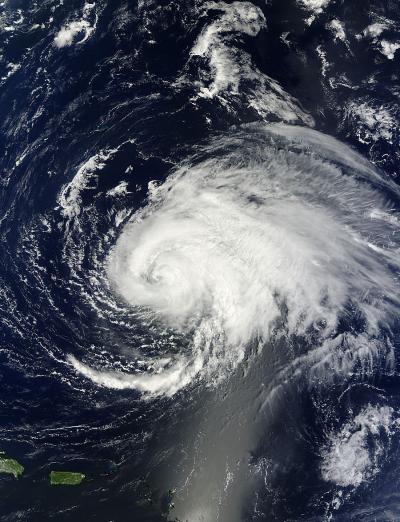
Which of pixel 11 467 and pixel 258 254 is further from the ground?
pixel 258 254

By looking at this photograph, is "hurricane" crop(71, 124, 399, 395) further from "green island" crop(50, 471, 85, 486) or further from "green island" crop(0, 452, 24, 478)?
"green island" crop(0, 452, 24, 478)

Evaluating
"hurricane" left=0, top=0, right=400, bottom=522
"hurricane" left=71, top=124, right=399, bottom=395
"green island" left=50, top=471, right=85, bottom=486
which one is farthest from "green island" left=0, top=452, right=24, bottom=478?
"hurricane" left=71, top=124, right=399, bottom=395

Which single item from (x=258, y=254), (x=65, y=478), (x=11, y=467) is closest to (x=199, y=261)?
(x=258, y=254)

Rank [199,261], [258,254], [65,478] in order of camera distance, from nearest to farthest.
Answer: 1. [65,478]
2. [258,254]
3. [199,261]

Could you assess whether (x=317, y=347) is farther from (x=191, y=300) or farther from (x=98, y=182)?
(x=98, y=182)

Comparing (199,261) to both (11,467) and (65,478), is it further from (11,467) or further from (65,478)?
(11,467)

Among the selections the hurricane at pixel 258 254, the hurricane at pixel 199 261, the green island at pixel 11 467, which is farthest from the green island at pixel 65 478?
the hurricane at pixel 258 254

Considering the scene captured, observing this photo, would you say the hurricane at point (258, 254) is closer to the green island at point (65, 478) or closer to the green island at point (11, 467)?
the green island at point (65, 478)
